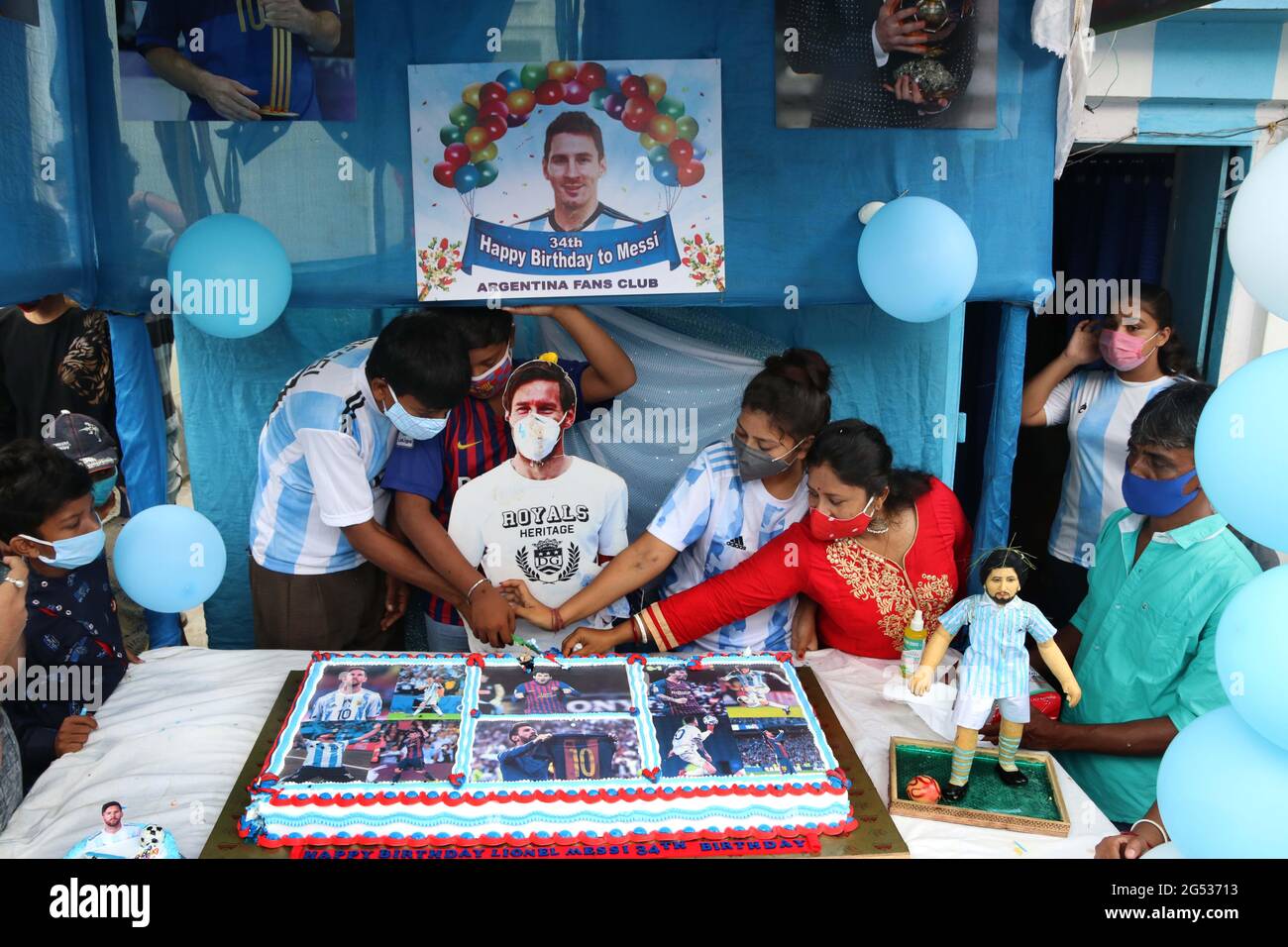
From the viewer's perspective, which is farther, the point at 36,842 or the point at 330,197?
the point at 330,197

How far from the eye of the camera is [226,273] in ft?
10.4

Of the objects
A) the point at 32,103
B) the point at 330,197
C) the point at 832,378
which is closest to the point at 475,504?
the point at 330,197

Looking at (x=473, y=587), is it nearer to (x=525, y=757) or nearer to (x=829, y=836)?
(x=525, y=757)

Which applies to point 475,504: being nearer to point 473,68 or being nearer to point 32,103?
point 473,68

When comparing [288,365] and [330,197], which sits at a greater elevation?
[330,197]

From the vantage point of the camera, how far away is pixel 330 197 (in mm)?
3377

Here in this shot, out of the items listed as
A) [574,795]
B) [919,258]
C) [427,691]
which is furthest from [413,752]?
[919,258]

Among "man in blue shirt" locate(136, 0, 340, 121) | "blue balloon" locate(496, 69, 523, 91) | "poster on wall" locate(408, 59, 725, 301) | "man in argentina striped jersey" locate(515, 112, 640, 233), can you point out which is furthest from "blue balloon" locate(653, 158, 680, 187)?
"man in blue shirt" locate(136, 0, 340, 121)

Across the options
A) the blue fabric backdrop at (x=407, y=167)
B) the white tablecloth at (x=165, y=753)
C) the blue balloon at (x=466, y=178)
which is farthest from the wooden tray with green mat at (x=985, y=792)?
the blue balloon at (x=466, y=178)

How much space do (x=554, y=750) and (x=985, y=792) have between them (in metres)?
1.02

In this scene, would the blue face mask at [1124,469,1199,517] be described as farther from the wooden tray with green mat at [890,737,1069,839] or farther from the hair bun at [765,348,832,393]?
the hair bun at [765,348,832,393]
